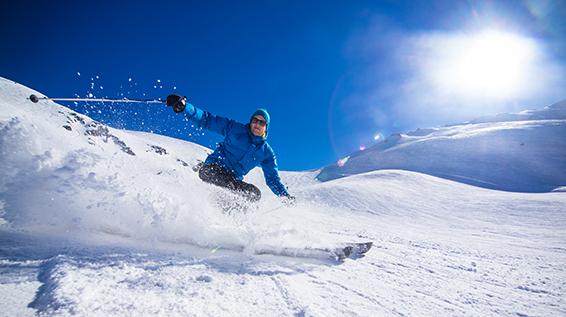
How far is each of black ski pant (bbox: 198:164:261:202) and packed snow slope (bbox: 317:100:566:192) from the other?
30.1 metres

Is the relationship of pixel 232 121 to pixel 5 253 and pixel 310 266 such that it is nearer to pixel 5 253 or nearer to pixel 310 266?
pixel 310 266

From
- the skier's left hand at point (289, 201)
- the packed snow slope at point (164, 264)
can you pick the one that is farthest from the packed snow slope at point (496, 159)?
the packed snow slope at point (164, 264)

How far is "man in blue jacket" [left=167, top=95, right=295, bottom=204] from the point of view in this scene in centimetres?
533

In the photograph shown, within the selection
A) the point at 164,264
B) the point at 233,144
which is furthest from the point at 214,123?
the point at 164,264

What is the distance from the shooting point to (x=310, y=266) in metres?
2.80

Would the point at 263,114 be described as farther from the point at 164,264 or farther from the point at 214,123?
the point at 164,264

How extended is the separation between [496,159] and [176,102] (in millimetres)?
42762

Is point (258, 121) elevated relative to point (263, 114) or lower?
lower

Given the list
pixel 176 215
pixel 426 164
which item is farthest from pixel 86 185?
pixel 426 164

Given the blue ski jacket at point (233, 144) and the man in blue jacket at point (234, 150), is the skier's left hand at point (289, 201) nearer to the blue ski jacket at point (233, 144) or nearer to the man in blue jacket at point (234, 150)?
the man in blue jacket at point (234, 150)

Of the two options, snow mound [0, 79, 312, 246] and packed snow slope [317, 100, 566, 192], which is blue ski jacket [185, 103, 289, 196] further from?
packed snow slope [317, 100, 566, 192]

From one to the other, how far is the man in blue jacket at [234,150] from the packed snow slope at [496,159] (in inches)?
1179

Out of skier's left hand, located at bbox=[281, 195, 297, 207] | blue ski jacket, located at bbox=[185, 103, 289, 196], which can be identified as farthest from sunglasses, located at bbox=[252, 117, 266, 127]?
skier's left hand, located at bbox=[281, 195, 297, 207]

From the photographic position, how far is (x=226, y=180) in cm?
533
